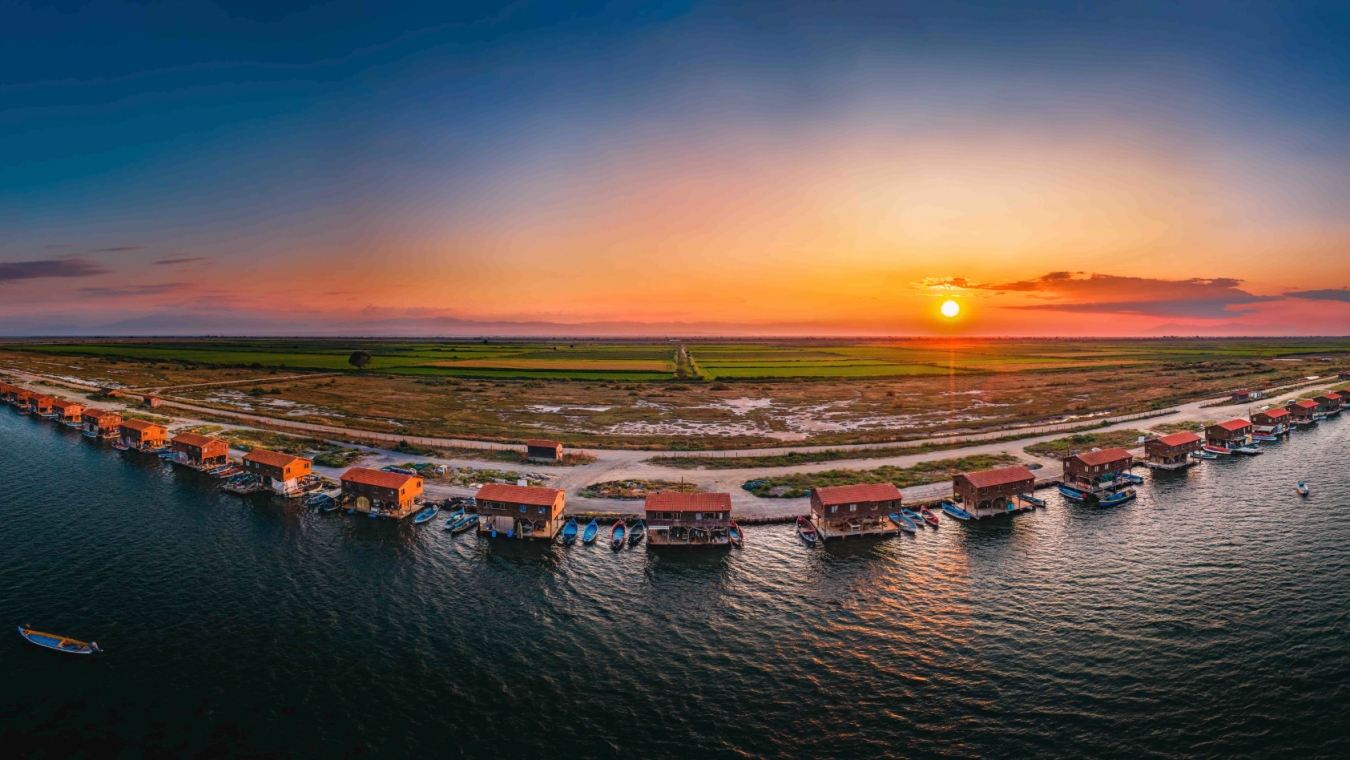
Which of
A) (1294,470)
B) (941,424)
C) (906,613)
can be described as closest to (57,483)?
(906,613)

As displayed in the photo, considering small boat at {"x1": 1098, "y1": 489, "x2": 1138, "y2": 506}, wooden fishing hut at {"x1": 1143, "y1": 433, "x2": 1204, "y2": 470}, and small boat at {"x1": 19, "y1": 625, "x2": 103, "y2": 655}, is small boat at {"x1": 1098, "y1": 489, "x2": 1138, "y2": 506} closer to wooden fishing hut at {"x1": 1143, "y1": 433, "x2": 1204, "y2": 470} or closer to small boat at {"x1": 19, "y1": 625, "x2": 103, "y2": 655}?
wooden fishing hut at {"x1": 1143, "y1": 433, "x2": 1204, "y2": 470}

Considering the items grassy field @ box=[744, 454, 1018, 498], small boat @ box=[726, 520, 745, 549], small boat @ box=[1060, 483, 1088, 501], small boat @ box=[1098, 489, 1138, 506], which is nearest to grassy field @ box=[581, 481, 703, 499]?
grassy field @ box=[744, 454, 1018, 498]

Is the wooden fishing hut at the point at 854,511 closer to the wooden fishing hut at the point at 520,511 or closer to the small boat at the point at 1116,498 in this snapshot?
the wooden fishing hut at the point at 520,511

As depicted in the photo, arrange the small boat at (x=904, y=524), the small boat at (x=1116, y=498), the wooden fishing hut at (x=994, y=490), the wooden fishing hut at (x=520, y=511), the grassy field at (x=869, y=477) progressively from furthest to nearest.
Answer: the grassy field at (x=869, y=477), the small boat at (x=1116, y=498), the wooden fishing hut at (x=994, y=490), the small boat at (x=904, y=524), the wooden fishing hut at (x=520, y=511)

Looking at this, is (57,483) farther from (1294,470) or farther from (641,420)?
(1294,470)

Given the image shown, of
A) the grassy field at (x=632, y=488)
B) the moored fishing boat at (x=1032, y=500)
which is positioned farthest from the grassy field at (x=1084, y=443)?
the grassy field at (x=632, y=488)
